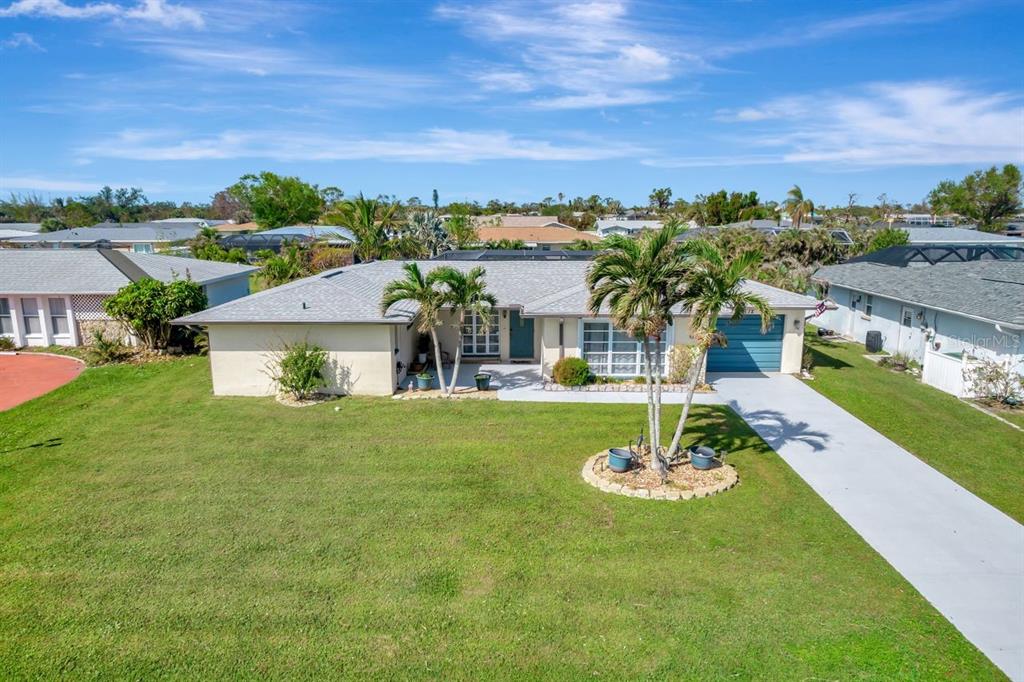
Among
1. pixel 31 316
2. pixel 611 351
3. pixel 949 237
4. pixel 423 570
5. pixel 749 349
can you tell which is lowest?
pixel 423 570

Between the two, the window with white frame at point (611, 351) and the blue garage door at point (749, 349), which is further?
the blue garage door at point (749, 349)

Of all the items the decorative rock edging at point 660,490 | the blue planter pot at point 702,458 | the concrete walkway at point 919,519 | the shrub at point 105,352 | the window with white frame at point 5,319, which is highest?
the window with white frame at point 5,319

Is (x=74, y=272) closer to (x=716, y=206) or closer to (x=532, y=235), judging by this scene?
(x=532, y=235)

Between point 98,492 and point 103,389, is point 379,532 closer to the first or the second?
point 98,492

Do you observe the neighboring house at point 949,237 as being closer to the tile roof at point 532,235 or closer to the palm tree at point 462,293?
the tile roof at point 532,235

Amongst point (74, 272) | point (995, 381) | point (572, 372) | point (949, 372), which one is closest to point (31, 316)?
point (74, 272)

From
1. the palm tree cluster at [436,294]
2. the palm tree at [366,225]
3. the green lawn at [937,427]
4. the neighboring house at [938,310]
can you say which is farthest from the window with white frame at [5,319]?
the neighboring house at [938,310]

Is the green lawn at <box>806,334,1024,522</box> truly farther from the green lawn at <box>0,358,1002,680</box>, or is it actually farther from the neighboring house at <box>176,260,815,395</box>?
the green lawn at <box>0,358,1002,680</box>
